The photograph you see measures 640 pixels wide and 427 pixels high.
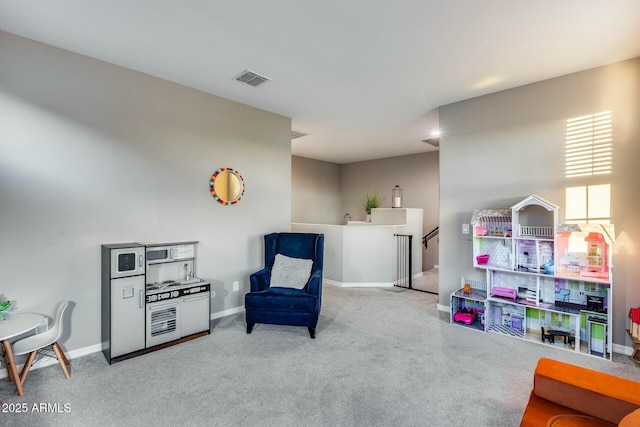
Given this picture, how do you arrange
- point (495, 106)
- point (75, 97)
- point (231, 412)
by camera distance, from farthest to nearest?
1. point (495, 106)
2. point (75, 97)
3. point (231, 412)

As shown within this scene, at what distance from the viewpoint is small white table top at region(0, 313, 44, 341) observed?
2.11 m

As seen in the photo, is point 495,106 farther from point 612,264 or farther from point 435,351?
point 435,351

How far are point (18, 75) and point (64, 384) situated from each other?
256cm

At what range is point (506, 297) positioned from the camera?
3461 millimetres

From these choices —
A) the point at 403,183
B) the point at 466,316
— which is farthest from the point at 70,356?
the point at 403,183

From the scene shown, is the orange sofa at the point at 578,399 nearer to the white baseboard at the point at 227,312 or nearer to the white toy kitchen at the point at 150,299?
the white toy kitchen at the point at 150,299

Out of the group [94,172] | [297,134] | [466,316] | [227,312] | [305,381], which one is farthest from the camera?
[297,134]

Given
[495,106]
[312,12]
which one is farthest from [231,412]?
[495,106]

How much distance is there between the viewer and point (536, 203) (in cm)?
319

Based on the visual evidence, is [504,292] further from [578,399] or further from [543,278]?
[578,399]

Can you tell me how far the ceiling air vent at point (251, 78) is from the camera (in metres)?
3.22

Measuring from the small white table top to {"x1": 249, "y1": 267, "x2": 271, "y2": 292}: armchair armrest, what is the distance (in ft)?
6.09

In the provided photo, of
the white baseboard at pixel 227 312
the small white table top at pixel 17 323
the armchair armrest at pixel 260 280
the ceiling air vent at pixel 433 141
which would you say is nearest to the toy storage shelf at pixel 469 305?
the armchair armrest at pixel 260 280

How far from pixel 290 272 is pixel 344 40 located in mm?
2573
